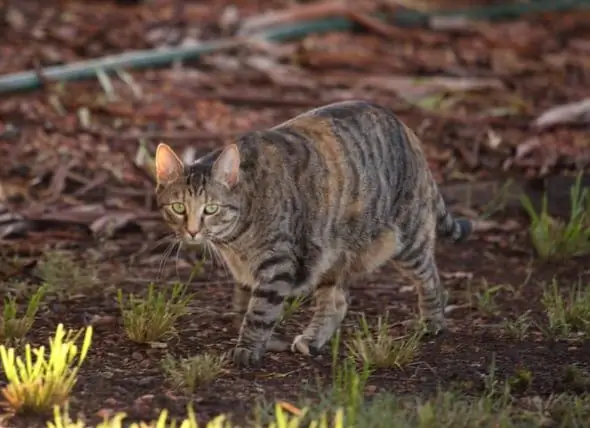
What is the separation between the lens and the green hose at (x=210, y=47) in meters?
11.2

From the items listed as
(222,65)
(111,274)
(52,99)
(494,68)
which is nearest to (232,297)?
(111,274)

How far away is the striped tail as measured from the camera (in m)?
7.61

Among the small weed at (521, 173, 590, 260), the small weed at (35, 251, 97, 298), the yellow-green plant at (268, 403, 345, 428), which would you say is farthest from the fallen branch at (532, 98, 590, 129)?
the yellow-green plant at (268, 403, 345, 428)

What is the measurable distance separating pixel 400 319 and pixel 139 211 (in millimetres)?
2296

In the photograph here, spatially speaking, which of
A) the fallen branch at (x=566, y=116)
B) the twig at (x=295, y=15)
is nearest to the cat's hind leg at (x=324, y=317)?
the fallen branch at (x=566, y=116)

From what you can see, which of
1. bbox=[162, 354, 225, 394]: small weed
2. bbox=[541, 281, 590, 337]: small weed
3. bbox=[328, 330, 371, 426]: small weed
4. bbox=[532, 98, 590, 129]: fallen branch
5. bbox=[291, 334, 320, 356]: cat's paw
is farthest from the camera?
bbox=[532, 98, 590, 129]: fallen branch

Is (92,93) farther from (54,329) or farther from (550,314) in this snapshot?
(550,314)

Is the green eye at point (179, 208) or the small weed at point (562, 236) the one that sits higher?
the green eye at point (179, 208)

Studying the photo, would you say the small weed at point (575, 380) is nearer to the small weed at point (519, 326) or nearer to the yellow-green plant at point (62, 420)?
the small weed at point (519, 326)

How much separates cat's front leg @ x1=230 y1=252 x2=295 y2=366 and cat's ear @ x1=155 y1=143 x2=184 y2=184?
0.59 metres

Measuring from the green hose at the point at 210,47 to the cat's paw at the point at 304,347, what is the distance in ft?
15.8

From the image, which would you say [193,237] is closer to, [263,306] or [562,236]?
[263,306]

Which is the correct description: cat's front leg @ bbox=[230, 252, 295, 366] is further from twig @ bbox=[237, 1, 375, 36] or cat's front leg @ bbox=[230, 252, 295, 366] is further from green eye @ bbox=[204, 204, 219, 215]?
twig @ bbox=[237, 1, 375, 36]

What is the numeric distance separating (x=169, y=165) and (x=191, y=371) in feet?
3.47
